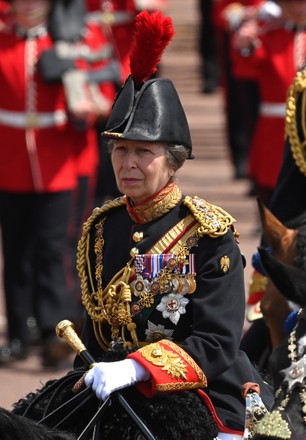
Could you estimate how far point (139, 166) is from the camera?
501cm

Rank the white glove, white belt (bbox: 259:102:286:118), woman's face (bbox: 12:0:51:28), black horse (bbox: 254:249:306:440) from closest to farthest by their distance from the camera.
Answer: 1. black horse (bbox: 254:249:306:440)
2. the white glove
3. woman's face (bbox: 12:0:51:28)
4. white belt (bbox: 259:102:286:118)

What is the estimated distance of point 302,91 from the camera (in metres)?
6.54

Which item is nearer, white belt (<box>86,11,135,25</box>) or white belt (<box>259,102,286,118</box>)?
white belt (<box>259,102,286,118</box>)

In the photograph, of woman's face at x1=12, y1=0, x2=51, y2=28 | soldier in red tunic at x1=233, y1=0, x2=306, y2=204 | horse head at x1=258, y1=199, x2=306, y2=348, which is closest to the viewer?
horse head at x1=258, y1=199, x2=306, y2=348

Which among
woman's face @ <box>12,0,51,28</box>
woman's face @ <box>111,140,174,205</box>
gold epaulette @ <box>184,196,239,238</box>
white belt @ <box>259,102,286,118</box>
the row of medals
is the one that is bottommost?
white belt @ <box>259,102,286,118</box>

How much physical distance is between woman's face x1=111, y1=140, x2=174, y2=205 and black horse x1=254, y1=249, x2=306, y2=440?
0.40 metres

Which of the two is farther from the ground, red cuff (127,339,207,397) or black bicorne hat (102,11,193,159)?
black bicorne hat (102,11,193,159)

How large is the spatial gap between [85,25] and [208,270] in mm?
5235

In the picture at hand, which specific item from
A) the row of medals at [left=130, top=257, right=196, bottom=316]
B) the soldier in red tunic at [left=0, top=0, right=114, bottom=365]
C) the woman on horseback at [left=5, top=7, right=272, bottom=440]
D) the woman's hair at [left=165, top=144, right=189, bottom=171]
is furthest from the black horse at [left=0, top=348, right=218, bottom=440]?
the soldier in red tunic at [left=0, top=0, right=114, bottom=365]

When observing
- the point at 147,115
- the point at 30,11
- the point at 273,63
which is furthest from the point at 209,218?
the point at 273,63

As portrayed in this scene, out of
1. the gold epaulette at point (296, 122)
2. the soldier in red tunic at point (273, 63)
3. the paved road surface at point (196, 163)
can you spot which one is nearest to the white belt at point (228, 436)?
the gold epaulette at point (296, 122)

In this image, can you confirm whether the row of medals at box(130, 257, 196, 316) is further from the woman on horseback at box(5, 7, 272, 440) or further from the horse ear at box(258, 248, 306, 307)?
the horse ear at box(258, 248, 306, 307)

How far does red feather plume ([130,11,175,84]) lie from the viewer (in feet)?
16.3

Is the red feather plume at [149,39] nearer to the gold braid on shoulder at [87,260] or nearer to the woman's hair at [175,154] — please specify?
the woman's hair at [175,154]
